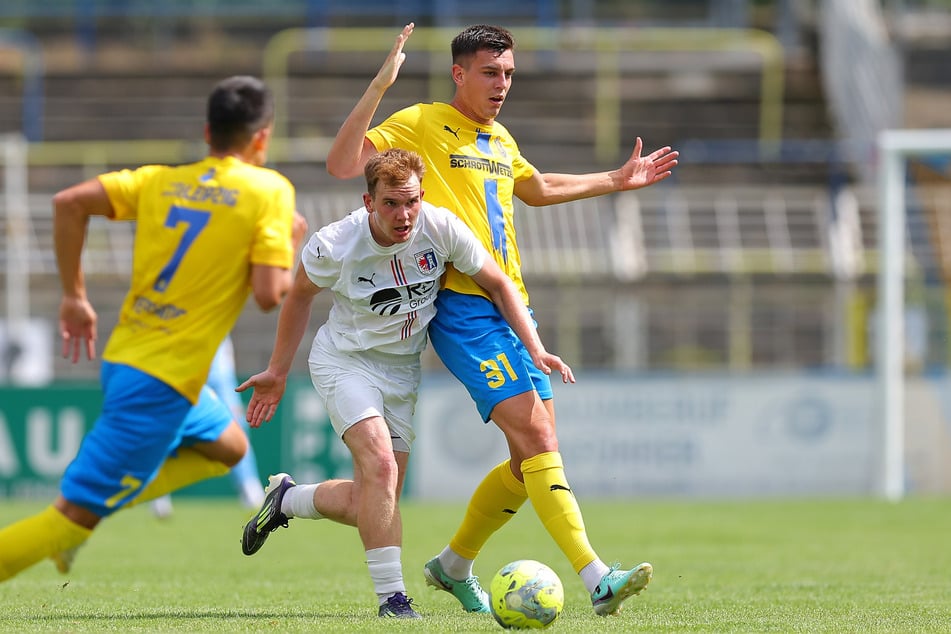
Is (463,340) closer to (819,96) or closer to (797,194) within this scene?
(797,194)

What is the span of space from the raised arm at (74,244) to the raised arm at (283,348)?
2.29 feet

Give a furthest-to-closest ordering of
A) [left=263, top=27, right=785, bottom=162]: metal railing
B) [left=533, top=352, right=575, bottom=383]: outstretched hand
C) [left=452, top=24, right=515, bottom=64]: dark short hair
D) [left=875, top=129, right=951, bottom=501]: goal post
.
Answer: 1. [left=263, top=27, right=785, bottom=162]: metal railing
2. [left=875, top=129, right=951, bottom=501]: goal post
3. [left=452, top=24, right=515, bottom=64]: dark short hair
4. [left=533, top=352, right=575, bottom=383]: outstretched hand

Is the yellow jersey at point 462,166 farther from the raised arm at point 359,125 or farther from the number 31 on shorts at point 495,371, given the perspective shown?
the number 31 on shorts at point 495,371

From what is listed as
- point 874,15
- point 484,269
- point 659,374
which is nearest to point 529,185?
point 484,269

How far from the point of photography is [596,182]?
7.04 m

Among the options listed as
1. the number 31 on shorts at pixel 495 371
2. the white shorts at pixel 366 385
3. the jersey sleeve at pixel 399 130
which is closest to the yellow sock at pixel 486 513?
the white shorts at pixel 366 385

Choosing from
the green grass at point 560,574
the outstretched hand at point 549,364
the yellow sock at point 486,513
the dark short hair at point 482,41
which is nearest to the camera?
the outstretched hand at point 549,364

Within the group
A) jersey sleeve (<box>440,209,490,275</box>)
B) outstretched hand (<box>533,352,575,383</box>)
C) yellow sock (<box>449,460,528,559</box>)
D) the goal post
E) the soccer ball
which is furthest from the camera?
the goal post

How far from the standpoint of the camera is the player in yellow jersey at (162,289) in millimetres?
5918

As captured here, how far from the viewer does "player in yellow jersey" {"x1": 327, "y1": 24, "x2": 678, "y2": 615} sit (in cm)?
626

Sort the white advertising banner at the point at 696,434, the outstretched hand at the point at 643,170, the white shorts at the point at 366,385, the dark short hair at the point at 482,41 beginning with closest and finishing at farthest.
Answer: the white shorts at the point at 366,385 < the dark short hair at the point at 482,41 < the outstretched hand at the point at 643,170 < the white advertising banner at the point at 696,434

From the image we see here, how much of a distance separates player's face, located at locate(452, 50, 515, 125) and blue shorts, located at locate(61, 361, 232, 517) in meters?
1.80

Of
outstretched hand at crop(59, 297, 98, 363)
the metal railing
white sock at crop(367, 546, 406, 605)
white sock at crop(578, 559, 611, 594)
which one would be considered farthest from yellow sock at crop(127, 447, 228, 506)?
the metal railing

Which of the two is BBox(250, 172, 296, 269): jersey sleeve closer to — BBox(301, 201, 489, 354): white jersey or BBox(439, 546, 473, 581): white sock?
BBox(301, 201, 489, 354): white jersey
